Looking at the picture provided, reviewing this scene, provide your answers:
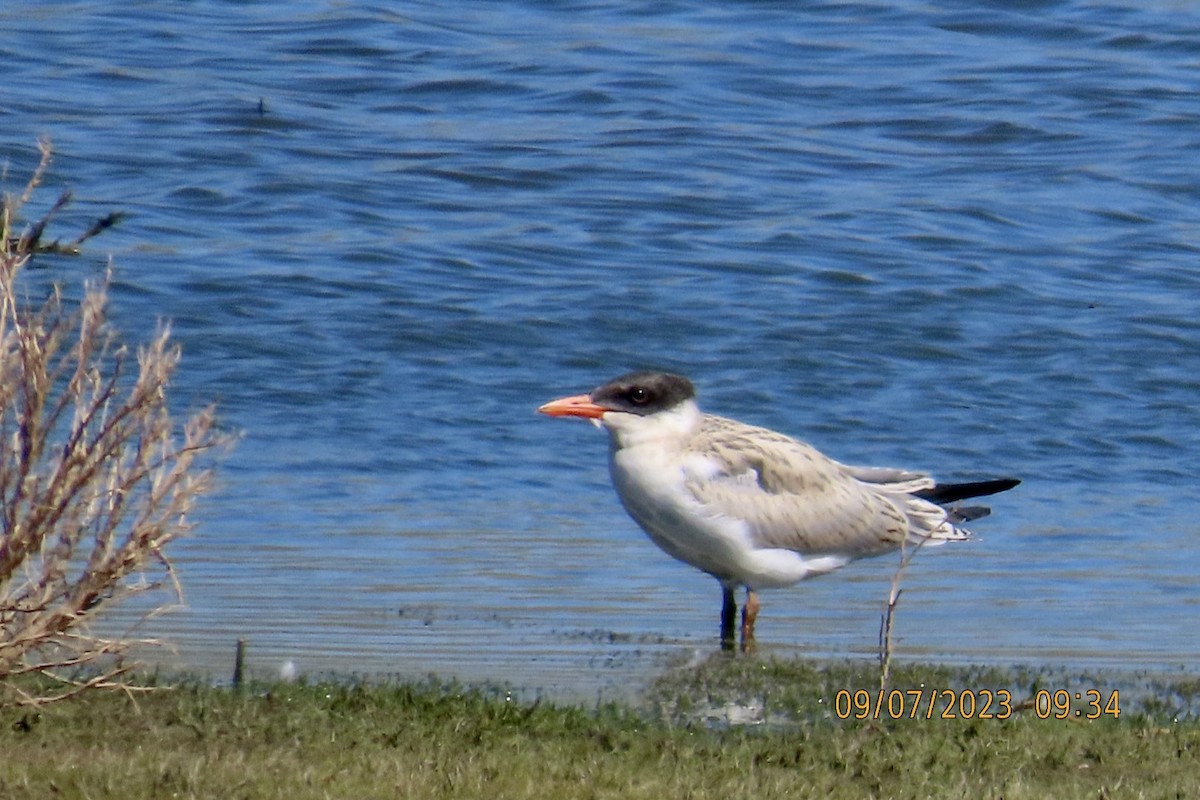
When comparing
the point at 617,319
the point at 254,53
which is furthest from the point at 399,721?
the point at 254,53

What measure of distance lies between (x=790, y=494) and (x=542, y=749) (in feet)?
10.3

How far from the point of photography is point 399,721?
6500 mm

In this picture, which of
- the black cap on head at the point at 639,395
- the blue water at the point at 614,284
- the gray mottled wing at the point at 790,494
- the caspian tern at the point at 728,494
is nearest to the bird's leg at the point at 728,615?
the caspian tern at the point at 728,494

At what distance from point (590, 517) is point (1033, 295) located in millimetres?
6696

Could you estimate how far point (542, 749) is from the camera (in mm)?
6184

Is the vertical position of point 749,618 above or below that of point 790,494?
below

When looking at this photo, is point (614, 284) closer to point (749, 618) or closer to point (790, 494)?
point (790, 494)

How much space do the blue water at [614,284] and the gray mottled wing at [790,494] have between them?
0.33m

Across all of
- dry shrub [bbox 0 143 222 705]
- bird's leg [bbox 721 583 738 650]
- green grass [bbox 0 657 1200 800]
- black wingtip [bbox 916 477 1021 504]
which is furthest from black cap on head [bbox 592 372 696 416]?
dry shrub [bbox 0 143 222 705]

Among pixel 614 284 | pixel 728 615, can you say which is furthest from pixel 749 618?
pixel 614 284

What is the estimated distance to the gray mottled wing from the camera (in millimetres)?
8812

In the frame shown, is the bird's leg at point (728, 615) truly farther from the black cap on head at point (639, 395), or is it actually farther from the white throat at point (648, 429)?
the black cap on head at point (639, 395)

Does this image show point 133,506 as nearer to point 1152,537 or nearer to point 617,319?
point 1152,537

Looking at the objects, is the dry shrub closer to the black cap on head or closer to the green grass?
the green grass
